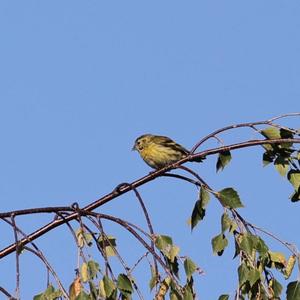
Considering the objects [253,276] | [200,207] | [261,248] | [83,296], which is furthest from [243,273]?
[83,296]

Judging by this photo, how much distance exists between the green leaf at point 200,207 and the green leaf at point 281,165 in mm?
441

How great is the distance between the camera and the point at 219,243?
4711mm

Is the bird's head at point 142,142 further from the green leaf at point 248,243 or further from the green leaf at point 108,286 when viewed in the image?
the green leaf at point 108,286

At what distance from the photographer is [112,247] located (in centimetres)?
Result: 445

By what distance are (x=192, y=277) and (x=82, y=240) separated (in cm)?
53

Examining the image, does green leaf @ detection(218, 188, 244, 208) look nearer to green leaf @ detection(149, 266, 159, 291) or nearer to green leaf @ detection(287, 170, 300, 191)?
green leaf @ detection(287, 170, 300, 191)

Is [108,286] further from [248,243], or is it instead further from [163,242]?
[248,243]

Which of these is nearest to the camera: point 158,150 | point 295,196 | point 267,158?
point 295,196

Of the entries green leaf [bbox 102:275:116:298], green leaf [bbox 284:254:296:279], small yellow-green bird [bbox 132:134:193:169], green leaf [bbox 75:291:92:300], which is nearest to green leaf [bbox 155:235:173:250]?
green leaf [bbox 102:275:116:298]

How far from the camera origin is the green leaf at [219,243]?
4695 millimetres

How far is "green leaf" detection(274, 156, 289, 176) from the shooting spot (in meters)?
5.02

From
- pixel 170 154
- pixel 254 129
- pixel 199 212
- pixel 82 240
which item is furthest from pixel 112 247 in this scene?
pixel 170 154

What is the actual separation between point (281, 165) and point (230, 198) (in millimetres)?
483

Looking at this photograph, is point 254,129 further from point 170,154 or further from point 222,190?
point 170,154
